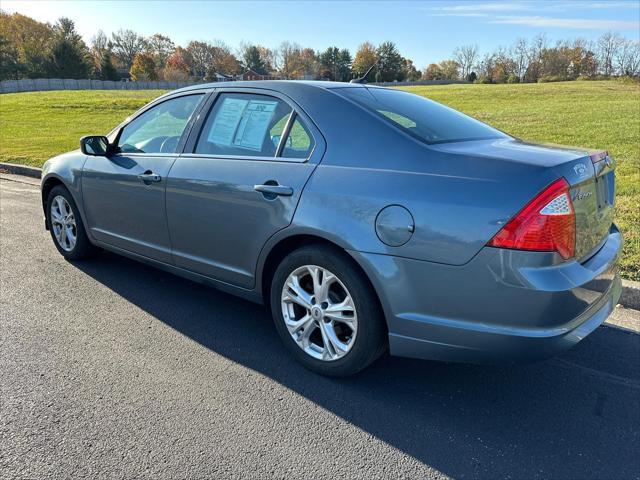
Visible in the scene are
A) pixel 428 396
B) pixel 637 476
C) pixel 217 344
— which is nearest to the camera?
pixel 637 476

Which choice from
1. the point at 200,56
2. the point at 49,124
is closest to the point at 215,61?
the point at 200,56

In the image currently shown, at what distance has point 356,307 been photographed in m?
2.81

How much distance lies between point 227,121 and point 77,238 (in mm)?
2214

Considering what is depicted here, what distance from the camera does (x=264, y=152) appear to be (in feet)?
10.8

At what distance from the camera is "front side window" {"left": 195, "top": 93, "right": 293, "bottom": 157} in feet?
10.8

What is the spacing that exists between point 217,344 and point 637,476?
7.91 feet

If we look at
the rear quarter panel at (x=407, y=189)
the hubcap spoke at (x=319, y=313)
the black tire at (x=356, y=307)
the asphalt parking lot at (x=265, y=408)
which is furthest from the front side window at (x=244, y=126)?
the asphalt parking lot at (x=265, y=408)

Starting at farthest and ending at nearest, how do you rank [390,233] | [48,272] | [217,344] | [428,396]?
[48,272] → [217,344] → [428,396] → [390,233]

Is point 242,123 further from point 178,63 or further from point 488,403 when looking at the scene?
point 178,63

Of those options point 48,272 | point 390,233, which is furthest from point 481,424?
point 48,272

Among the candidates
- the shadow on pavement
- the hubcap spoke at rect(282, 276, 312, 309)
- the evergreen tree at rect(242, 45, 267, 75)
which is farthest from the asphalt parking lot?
the evergreen tree at rect(242, 45, 267, 75)

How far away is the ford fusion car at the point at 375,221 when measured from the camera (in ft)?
7.84

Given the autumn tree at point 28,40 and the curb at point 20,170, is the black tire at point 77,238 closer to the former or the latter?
the curb at point 20,170

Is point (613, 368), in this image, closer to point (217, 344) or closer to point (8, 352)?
point (217, 344)
